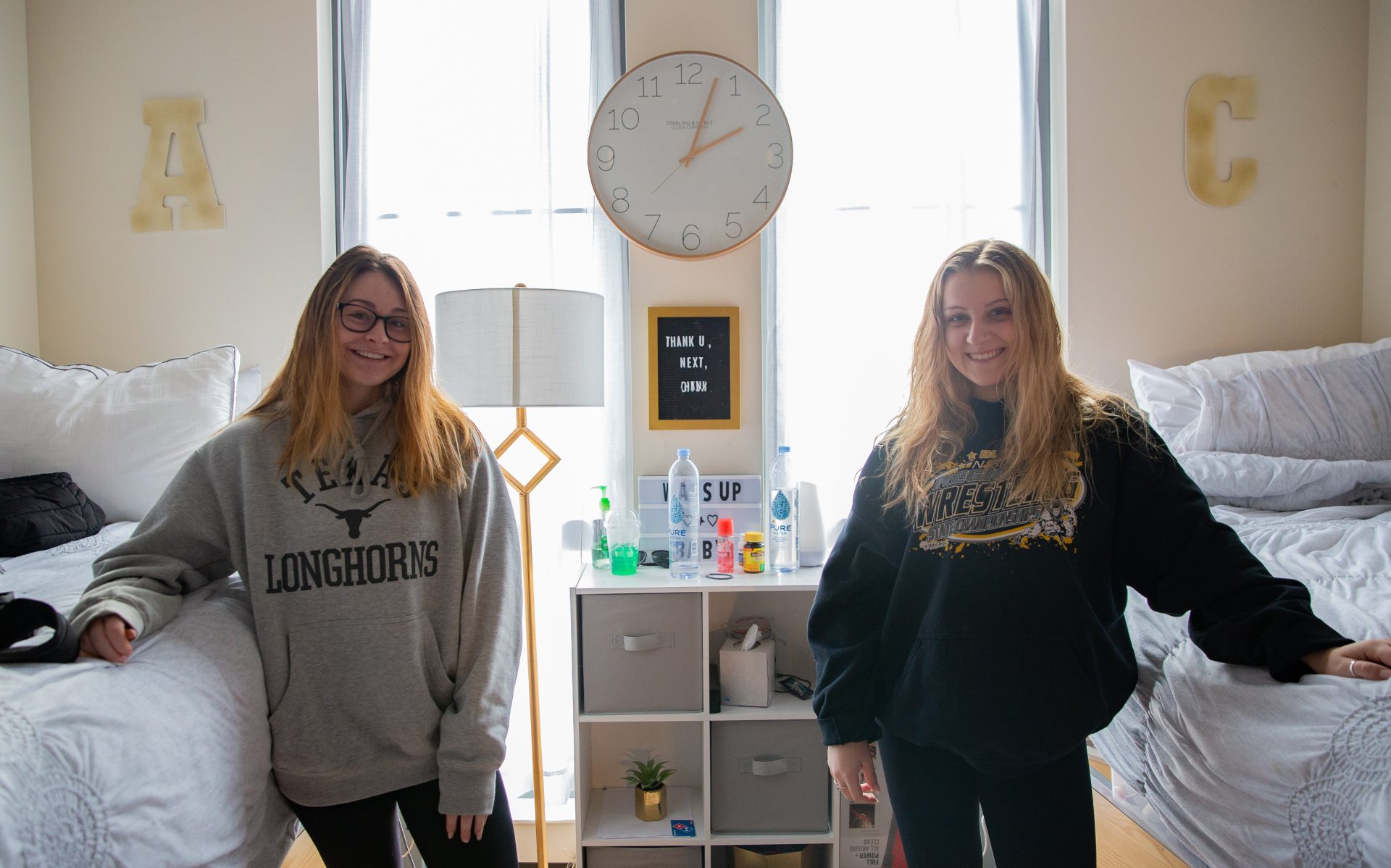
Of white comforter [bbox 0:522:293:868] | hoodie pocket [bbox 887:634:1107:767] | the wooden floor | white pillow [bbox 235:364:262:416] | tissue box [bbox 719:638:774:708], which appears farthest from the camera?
white pillow [bbox 235:364:262:416]

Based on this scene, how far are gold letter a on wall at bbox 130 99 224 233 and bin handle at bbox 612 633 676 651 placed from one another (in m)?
1.66

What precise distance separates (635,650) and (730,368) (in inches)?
32.5

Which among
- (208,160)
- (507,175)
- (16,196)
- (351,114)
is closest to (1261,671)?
(507,175)

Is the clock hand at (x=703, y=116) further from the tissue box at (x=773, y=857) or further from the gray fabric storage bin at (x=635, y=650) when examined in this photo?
the tissue box at (x=773, y=857)

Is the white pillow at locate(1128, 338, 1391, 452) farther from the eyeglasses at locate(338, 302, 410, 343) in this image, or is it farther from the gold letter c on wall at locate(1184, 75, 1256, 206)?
the eyeglasses at locate(338, 302, 410, 343)

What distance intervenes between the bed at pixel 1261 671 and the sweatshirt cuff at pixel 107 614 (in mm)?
1525

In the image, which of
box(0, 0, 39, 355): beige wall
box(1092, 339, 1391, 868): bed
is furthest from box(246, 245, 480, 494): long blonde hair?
box(0, 0, 39, 355): beige wall

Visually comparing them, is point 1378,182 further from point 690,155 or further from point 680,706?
point 680,706

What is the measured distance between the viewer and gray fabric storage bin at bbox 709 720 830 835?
5.91ft

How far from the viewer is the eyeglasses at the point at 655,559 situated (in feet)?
6.64

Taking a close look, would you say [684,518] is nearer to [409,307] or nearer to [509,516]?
[509,516]

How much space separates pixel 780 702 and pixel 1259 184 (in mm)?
1999

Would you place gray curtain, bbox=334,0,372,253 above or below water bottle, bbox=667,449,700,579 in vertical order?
above

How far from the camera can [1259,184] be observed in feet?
6.97
